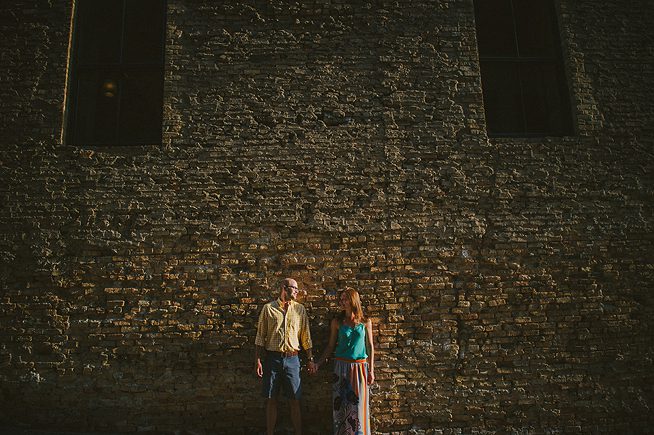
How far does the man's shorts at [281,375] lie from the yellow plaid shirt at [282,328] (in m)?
0.12

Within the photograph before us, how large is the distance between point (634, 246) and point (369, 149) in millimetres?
3713

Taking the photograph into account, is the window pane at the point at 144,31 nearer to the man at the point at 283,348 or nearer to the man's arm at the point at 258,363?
the man at the point at 283,348

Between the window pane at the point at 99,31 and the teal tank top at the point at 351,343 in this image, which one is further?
the window pane at the point at 99,31

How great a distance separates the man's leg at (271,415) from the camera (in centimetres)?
488

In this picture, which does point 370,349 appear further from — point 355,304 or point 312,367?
point 312,367

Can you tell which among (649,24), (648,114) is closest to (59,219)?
(648,114)

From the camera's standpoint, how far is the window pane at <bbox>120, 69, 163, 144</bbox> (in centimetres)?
601

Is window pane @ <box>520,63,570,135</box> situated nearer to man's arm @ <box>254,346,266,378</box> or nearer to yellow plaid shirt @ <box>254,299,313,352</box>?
yellow plaid shirt @ <box>254,299,313,352</box>

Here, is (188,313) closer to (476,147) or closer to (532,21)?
(476,147)

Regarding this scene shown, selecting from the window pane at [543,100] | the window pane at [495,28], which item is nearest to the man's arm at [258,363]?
the window pane at [543,100]

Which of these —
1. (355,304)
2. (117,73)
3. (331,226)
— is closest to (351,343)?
(355,304)

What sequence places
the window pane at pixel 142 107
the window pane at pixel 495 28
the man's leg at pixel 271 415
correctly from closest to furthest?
1. the man's leg at pixel 271 415
2. the window pane at pixel 142 107
3. the window pane at pixel 495 28

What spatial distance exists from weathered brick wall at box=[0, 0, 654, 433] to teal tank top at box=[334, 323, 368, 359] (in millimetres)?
450

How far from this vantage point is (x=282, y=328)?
5016mm
